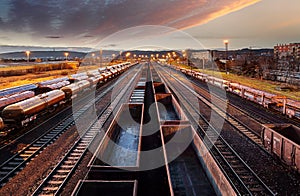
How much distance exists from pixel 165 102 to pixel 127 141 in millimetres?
10820

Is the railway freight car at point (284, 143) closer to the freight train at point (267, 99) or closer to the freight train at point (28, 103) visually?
the freight train at point (267, 99)

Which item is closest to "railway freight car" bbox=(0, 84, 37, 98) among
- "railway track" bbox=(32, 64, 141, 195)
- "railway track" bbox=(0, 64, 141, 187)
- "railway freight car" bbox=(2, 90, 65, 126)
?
"railway freight car" bbox=(2, 90, 65, 126)

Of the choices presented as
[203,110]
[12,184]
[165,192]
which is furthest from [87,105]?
[165,192]

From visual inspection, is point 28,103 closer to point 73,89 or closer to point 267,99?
point 73,89

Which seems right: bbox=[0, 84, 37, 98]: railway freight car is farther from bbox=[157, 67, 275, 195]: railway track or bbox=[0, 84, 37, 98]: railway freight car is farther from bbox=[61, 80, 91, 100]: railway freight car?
bbox=[157, 67, 275, 195]: railway track

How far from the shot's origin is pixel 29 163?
1159 cm

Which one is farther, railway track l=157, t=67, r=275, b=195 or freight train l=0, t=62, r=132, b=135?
freight train l=0, t=62, r=132, b=135

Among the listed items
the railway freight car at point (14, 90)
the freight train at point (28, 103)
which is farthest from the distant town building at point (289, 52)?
the railway freight car at point (14, 90)

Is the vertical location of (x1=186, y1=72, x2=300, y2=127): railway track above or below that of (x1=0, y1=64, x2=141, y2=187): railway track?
above

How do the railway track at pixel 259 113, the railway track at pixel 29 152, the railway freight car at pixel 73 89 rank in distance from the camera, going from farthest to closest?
the railway freight car at pixel 73 89 < the railway track at pixel 259 113 < the railway track at pixel 29 152

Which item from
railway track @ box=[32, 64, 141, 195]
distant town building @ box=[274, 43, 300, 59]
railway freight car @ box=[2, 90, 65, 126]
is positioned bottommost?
railway track @ box=[32, 64, 141, 195]

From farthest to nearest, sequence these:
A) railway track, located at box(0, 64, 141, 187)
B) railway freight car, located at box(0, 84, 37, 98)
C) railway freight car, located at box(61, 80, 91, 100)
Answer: railway freight car, located at box(61, 80, 91, 100) → railway freight car, located at box(0, 84, 37, 98) → railway track, located at box(0, 64, 141, 187)

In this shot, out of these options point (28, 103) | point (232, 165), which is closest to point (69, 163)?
→ point (232, 165)

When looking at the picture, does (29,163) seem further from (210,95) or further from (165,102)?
(210,95)
